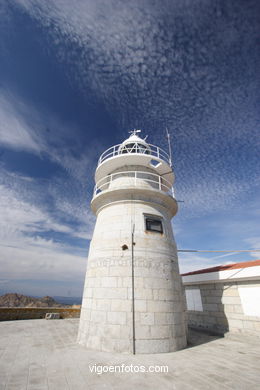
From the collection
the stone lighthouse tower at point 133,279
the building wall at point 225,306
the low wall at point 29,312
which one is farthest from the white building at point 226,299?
the low wall at point 29,312

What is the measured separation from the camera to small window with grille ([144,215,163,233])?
10.6 meters

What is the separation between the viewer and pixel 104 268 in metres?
9.67

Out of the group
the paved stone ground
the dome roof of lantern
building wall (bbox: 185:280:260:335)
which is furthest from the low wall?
the dome roof of lantern

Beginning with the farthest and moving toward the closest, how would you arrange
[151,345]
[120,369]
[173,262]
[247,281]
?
[247,281], [173,262], [151,345], [120,369]

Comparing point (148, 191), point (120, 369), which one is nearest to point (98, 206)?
point (148, 191)

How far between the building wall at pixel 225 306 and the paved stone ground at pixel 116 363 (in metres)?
2.27

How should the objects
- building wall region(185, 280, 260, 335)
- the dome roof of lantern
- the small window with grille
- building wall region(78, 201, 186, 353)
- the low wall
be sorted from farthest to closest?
1. the low wall
2. the dome roof of lantern
3. building wall region(185, 280, 260, 335)
4. the small window with grille
5. building wall region(78, 201, 186, 353)

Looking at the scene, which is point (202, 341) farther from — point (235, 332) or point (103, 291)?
point (103, 291)

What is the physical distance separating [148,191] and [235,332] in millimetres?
10363

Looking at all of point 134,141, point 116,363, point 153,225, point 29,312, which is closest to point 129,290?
point 116,363

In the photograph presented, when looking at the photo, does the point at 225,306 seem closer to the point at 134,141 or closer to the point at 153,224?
the point at 153,224

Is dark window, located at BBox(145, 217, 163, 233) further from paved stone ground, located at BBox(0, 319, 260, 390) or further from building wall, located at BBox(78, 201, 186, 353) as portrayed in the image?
paved stone ground, located at BBox(0, 319, 260, 390)

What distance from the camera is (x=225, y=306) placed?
42.4 feet

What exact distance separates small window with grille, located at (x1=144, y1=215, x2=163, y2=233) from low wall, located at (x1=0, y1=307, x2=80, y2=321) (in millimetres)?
14473
